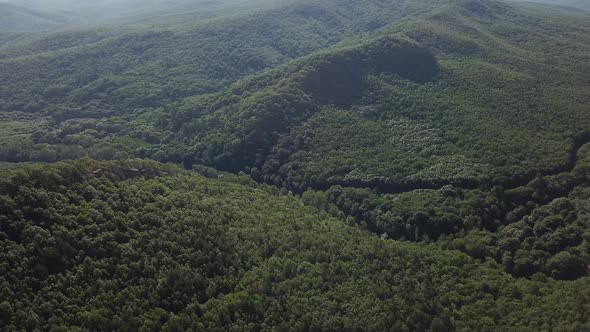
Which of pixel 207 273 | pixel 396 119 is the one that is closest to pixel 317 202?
A: pixel 207 273

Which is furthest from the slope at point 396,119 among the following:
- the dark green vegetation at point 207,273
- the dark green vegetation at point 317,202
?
the dark green vegetation at point 207,273

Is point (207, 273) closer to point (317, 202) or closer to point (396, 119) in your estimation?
point (317, 202)

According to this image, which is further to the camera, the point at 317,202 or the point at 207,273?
the point at 317,202

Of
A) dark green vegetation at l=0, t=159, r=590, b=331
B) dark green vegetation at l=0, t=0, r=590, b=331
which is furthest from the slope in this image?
dark green vegetation at l=0, t=159, r=590, b=331

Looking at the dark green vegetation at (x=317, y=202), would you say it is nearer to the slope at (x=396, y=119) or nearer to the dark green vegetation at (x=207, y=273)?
the dark green vegetation at (x=207, y=273)

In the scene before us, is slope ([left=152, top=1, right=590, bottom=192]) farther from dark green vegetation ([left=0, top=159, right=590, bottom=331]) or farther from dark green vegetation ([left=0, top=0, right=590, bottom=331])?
dark green vegetation ([left=0, top=159, right=590, bottom=331])

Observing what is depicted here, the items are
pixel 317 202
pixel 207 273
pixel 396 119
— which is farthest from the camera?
pixel 396 119

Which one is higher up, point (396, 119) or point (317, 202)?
point (396, 119)
